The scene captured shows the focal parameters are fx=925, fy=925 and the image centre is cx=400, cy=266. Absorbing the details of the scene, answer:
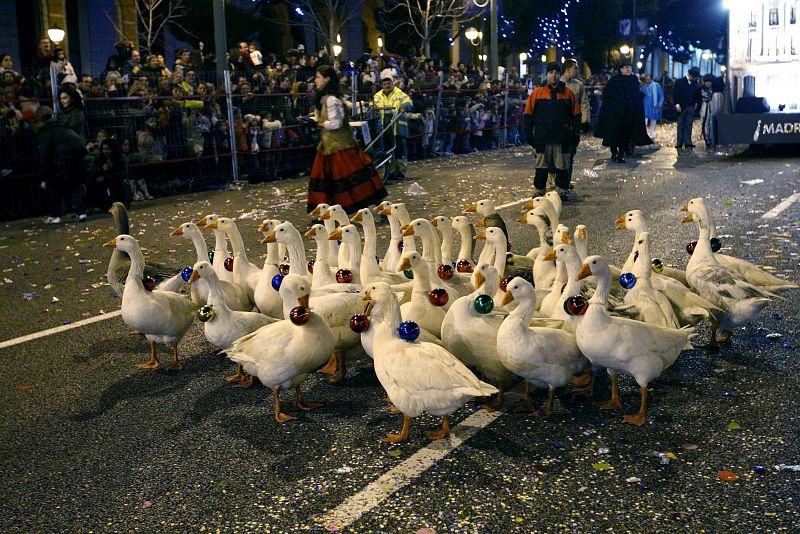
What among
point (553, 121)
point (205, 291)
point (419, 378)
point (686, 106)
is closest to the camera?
point (419, 378)

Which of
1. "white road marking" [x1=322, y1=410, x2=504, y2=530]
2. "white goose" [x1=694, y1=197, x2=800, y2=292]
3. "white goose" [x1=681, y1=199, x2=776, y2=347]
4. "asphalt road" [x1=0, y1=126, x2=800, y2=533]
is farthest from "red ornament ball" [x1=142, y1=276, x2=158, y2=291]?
"white goose" [x1=694, y1=197, x2=800, y2=292]

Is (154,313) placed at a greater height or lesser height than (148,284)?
lesser

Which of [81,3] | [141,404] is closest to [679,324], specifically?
[141,404]

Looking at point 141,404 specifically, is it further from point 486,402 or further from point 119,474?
point 486,402

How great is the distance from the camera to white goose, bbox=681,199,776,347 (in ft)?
19.9

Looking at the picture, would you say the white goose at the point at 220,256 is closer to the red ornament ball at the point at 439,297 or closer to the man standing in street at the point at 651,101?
the red ornament ball at the point at 439,297

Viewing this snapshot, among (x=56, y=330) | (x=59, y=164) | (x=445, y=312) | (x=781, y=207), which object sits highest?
(x=59, y=164)

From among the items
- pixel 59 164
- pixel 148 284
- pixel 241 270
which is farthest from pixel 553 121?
pixel 148 284

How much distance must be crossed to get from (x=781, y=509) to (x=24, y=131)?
11955 millimetres

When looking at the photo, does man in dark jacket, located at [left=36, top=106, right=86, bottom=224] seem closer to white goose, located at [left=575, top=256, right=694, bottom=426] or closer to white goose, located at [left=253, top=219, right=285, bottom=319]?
white goose, located at [left=253, top=219, right=285, bottom=319]

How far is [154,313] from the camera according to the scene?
19.9 feet

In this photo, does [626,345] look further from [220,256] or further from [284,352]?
[220,256]

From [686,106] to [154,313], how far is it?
19478 millimetres

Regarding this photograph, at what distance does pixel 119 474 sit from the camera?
15.0 feet
